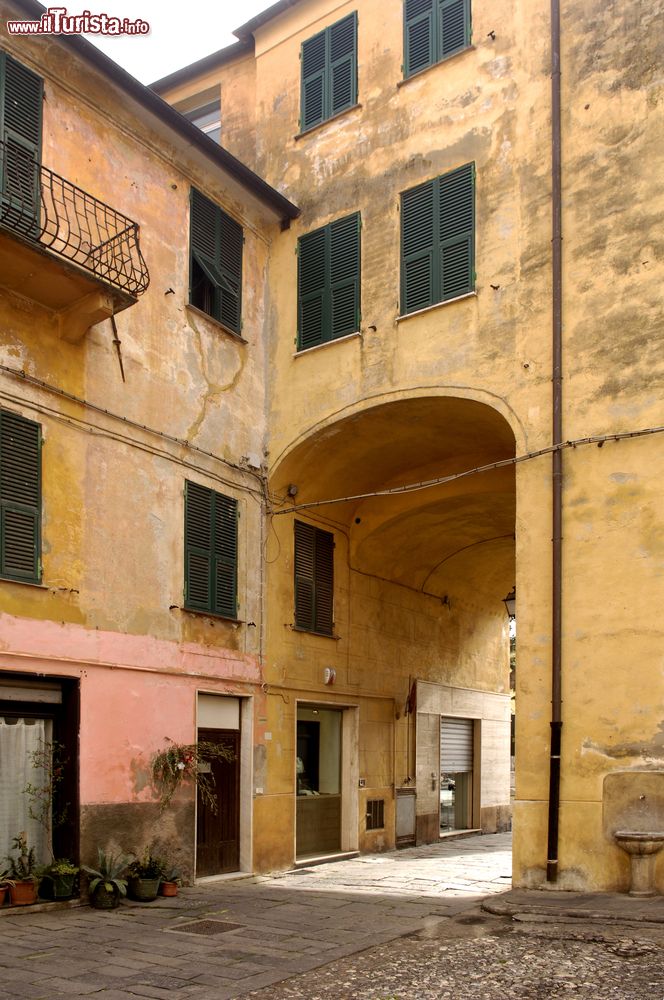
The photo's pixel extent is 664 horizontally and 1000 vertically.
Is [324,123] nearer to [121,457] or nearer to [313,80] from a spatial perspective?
[313,80]

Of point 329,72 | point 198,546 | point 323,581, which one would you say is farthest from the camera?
point 323,581

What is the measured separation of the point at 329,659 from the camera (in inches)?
647

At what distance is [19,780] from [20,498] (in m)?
3.08

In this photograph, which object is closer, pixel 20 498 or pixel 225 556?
pixel 20 498

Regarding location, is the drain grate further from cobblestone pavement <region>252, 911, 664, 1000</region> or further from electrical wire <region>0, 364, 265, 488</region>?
electrical wire <region>0, 364, 265, 488</region>

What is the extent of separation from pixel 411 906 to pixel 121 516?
18.7 ft

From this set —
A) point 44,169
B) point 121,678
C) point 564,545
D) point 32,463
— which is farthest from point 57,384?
point 564,545

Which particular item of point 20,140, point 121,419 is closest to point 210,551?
point 121,419

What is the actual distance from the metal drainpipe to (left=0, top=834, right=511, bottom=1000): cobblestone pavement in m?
1.61

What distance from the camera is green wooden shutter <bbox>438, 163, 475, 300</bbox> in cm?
1356

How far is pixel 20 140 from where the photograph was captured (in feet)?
38.8

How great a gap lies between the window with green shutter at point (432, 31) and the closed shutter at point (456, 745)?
12.0 m

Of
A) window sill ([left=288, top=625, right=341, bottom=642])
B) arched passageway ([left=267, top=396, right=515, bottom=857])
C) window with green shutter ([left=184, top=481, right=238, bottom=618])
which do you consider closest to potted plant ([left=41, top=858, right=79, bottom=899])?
window with green shutter ([left=184, top=481, right=238, bottom=618])

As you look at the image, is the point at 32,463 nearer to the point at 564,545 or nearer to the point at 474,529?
the point at 564,545
